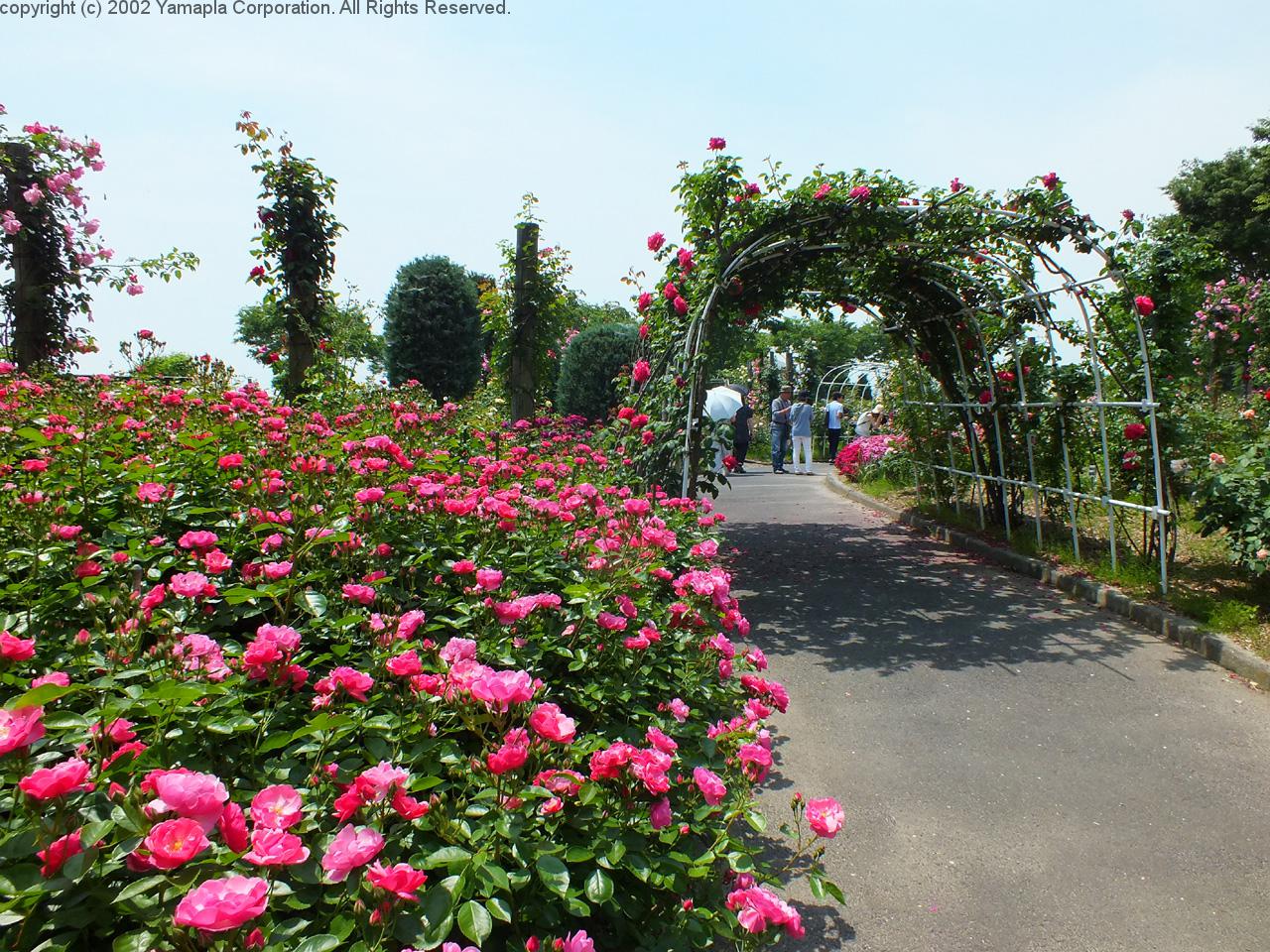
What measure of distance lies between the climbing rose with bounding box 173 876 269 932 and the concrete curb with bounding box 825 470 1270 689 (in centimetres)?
503

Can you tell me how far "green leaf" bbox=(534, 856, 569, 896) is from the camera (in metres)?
1.40

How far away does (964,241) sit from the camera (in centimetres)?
672

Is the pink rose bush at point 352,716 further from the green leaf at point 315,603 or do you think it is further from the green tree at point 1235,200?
the green tree at point 1235,200

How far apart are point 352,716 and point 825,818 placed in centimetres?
110

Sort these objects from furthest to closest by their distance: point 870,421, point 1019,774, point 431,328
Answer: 1. point 870,421
2. point 431,328
3. point 1019,774

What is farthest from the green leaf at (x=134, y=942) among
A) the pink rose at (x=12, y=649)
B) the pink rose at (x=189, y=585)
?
the pink rose at (x=189, y=585)

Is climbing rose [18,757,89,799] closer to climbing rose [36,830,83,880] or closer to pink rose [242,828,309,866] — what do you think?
climbing rose [36,830,83,880]

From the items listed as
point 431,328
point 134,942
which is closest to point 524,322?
point 431,328

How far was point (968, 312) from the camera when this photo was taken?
7535 millimetres

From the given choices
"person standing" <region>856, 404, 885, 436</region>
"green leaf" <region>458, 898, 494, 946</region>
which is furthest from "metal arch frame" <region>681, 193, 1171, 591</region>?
"person standing" <region>856, 404, 885, 436</region>

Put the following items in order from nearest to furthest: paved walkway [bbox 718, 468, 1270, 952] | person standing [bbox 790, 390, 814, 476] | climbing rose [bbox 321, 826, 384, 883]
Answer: climbing rose [bbox 321, 826, 384, 883] → paved walkway [bbox 718, 468, 1270, 952] → person standing [bbox 790, 390, 814, 476]

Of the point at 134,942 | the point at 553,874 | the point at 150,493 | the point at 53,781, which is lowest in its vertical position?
the point at 553,874

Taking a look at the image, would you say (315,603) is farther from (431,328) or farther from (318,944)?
(431,328)

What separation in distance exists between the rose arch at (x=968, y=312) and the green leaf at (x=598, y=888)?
4582 mm
